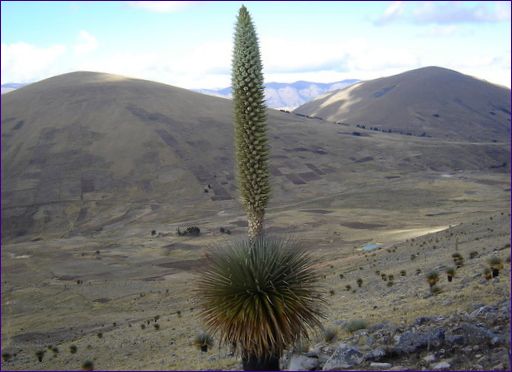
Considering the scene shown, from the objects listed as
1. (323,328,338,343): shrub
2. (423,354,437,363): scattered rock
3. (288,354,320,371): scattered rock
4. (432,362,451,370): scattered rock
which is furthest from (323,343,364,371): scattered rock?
(323,328,338,343): shrub

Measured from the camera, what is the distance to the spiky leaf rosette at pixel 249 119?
838 cm

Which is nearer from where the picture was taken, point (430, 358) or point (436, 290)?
point (430, 358)

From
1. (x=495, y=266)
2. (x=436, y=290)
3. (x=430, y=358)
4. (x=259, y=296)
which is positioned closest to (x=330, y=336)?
(x=430, y=358)

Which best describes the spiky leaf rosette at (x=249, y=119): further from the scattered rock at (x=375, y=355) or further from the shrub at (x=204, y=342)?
the shrub at (x=204, y=342)

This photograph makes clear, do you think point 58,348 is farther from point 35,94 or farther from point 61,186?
point 35,94

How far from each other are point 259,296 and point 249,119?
282 cm

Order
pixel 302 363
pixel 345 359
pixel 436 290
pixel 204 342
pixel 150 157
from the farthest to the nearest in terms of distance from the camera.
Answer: pixel 150 157
pixel 436 290
pixel 204 342
pixel 302 363
pixel 345 359

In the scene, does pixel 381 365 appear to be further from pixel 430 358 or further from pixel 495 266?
pixel 495 266

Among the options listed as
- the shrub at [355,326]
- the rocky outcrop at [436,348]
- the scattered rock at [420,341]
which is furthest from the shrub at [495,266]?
the scattered rock at [420,341]

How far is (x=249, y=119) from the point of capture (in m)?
8.45

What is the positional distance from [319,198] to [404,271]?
62326 mm

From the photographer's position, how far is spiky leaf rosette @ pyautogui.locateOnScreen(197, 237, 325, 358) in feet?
25.5

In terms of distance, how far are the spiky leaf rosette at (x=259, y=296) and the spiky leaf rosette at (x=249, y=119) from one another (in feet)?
2.64

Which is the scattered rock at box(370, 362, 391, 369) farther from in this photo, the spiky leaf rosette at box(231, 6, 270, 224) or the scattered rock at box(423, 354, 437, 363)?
the spiky leaf rosette at box(231, 6, 270, 224)
